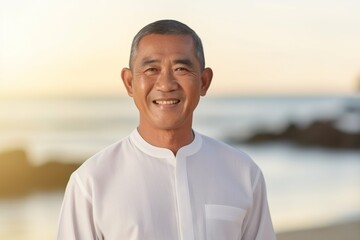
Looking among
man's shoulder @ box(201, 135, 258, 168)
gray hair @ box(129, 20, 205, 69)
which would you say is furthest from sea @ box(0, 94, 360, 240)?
gray hair @ box(129, 20, 205, 69)

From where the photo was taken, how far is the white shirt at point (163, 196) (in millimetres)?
1705

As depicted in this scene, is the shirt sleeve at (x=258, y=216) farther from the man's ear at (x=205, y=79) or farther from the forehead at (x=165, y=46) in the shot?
the forehead at (x=165, y=46)

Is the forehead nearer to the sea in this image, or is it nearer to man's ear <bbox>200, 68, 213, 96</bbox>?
man's ear <bbox>200, 68, 213, 96</bbox>

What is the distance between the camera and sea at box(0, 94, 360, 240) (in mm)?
7312

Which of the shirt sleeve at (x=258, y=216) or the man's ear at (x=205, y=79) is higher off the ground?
the man's ear at (x=205, y=79)

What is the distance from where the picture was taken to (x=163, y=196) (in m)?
1.75

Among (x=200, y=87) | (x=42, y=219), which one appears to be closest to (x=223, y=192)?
(x=200, y=87)

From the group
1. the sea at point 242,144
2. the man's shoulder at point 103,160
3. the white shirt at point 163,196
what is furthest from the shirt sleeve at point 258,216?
the sea at point 242,144

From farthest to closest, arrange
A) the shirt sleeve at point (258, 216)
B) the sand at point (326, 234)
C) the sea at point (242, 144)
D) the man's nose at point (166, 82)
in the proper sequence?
the sea at point (242, 144), the sand at point (326, 234), the shirt sleeve at point (258, 216), the man's nose at point (166, 82)

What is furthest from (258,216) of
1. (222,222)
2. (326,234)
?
(326,234)

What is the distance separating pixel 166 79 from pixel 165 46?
0.07m

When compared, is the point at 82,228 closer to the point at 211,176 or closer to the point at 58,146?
the point at 211,176

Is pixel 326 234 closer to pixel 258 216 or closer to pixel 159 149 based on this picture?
pixel 258 216

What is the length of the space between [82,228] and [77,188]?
8cm
